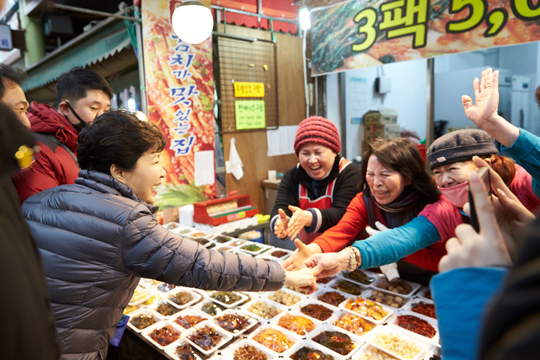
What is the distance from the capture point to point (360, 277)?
6.62 ft

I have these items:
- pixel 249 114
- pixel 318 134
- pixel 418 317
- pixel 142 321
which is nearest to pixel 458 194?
pixel 418 317

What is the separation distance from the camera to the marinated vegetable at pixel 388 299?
1702mm

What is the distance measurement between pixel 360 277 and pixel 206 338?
3.17 ft

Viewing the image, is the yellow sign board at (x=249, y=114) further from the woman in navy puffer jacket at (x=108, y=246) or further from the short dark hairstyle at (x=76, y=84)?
the woman in navy puffer jacket at (x=108, y=246)

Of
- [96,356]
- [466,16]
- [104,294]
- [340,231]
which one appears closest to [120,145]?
[104,294]

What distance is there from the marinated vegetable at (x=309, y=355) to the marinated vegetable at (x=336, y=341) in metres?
0.05

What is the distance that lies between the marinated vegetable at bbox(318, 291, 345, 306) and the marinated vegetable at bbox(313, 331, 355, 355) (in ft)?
0.86

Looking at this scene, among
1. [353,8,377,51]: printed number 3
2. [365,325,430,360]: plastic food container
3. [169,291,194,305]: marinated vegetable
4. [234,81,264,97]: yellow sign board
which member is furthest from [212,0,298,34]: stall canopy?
[365,325,430,360]: plastic food container

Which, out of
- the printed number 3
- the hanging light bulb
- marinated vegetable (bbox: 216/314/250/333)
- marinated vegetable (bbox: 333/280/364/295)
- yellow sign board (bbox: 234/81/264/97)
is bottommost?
marinated vegetable (bbox: 216/314/250/333)

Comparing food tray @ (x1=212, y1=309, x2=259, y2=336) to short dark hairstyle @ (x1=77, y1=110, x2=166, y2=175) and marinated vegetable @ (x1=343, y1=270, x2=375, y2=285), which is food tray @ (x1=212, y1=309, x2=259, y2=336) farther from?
short dark hairstyle @ (x1=77, y1=110, x2=166, y2=175)

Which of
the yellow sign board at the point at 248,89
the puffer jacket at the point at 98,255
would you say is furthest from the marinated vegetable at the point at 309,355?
the yellow sign board at the point at 248,89

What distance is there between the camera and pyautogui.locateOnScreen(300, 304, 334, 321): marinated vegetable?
5.42 feet

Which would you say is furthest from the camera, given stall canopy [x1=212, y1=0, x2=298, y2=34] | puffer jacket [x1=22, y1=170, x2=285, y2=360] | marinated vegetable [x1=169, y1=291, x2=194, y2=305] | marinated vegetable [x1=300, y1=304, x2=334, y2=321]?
stall canopy [x1=212, y1=0, x2=298, y2=34]

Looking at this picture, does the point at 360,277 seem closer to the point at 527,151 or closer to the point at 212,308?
the point at 212,308
